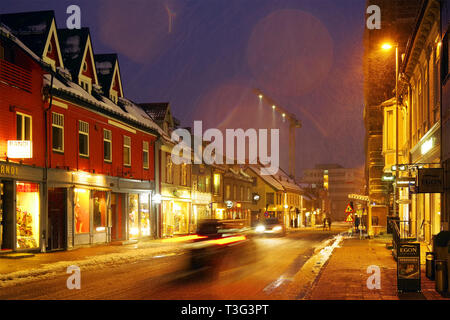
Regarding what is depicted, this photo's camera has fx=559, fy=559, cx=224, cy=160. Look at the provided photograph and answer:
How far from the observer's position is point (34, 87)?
25.0 meters

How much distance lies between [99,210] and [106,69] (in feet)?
32.8

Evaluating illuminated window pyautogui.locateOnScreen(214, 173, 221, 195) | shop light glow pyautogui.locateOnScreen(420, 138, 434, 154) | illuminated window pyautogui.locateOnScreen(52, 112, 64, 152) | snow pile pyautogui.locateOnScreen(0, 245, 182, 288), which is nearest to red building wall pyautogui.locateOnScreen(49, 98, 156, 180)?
illuminated window pyautogui.locateOnScreen(52, 112, 64, 152)

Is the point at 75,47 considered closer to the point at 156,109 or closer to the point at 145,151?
the point at 145,151

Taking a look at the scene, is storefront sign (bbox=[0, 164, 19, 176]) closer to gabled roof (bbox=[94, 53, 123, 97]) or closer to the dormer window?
the dormer window

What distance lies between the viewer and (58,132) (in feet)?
89.1

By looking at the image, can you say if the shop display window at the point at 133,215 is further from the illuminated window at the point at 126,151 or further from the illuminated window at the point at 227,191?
the illuminated window at the point at 227,191

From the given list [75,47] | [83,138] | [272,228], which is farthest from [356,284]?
[272,228]

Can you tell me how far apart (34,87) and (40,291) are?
14.2m

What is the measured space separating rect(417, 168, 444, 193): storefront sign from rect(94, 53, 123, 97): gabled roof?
23.5 metres

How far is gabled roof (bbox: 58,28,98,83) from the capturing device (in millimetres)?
30562

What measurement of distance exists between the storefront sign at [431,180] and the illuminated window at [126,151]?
71.7 ft

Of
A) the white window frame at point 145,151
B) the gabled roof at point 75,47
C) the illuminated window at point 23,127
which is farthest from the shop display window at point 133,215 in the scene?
the illuminated window at point 23,127

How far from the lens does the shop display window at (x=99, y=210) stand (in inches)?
1211

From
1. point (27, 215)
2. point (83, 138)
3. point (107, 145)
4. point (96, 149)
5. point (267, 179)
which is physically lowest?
point (27, 215)
